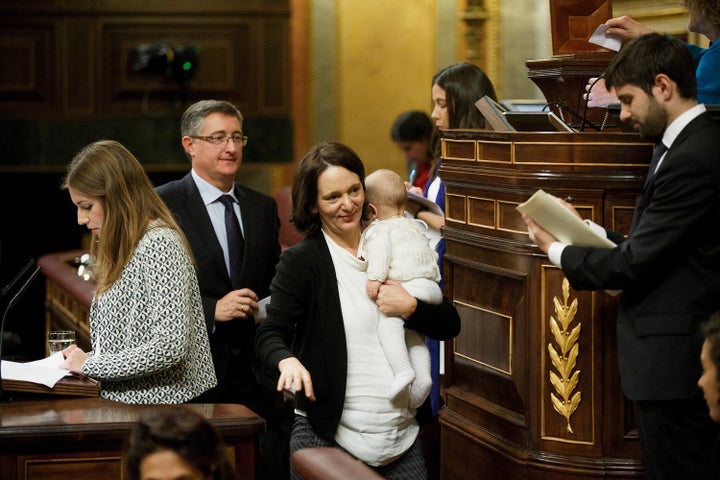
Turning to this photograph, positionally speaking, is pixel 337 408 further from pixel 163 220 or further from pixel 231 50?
pixel 231 50

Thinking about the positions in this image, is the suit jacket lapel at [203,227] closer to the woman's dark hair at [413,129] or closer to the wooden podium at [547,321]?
the wooden podium at [547,321]

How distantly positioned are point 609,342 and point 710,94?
0.78m

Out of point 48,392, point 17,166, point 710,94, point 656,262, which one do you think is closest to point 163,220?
point 48,392

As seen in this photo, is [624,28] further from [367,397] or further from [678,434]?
[367,397]

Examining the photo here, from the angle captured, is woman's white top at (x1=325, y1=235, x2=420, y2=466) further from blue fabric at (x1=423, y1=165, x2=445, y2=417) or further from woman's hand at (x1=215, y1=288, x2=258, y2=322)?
blue fabric at (x1=423, y1=165, x2=445, y2=417)

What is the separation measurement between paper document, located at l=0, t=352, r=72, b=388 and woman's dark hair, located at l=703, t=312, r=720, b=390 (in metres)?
1.63

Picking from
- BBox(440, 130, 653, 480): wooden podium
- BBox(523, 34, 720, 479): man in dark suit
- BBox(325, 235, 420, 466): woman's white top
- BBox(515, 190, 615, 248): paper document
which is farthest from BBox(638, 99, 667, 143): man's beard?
BBox(325, 235, 420, 466): woman's white top

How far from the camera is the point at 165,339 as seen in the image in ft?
9.59

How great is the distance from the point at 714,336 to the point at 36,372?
1705 mm

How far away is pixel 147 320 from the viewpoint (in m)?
2.95

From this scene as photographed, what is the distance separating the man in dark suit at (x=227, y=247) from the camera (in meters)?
3.80

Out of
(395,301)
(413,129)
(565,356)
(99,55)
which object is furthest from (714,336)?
(99,55)

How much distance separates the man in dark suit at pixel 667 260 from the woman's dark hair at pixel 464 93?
1.45 metres

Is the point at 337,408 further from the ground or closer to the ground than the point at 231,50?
closer to the ground
